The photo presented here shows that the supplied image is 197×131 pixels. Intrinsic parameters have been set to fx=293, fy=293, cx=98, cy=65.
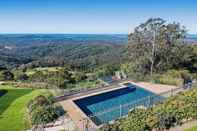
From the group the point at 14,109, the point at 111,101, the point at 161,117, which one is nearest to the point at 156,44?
the point at 111,101

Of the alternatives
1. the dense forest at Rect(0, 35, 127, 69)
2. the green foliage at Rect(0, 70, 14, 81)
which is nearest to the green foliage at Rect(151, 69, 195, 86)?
the dense forest at Rect(0, 35, 127, 69)

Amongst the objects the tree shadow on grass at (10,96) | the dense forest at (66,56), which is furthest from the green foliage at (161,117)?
the dense forest at (66,56)

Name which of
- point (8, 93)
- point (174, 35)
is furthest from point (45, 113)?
point (174, 35)

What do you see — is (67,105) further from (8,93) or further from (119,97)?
(8,93)

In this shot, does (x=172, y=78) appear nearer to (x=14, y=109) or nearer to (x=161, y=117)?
(x=161, y=117)

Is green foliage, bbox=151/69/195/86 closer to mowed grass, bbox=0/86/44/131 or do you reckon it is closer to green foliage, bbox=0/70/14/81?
mowed grass, bbox=0/86/44/131
